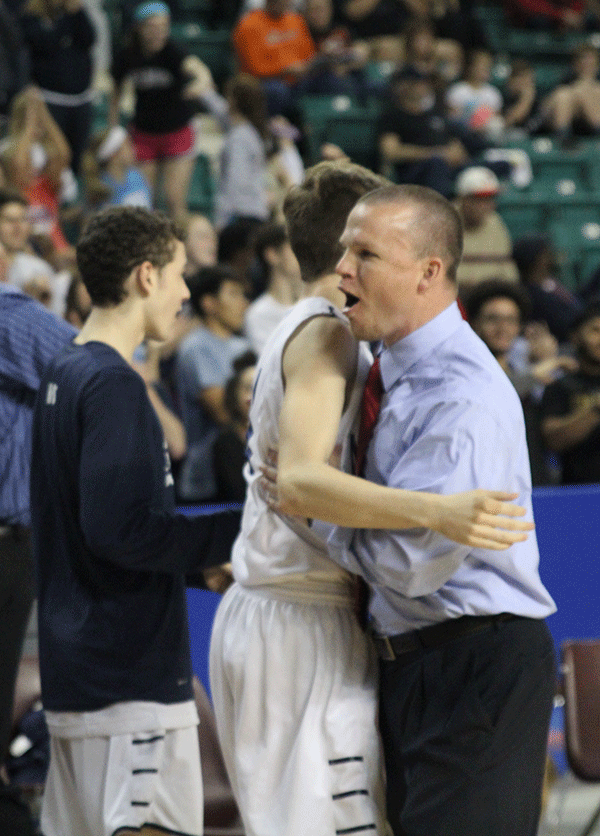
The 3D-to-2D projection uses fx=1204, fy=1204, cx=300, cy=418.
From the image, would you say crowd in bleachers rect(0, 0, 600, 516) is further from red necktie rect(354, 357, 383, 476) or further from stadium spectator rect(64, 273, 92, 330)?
red necktie rect(354, 357, 383, 476)

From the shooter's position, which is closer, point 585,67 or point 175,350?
point 175,350

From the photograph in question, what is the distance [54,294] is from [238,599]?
12.9ft

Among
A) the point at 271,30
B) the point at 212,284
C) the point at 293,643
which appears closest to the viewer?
the point at 293,643

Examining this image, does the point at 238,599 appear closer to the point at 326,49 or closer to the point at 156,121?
the point at 156,121

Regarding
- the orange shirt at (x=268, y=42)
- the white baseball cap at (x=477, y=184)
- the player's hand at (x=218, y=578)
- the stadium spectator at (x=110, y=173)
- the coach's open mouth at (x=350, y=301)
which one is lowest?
the player's hand at (x=218, y=578)

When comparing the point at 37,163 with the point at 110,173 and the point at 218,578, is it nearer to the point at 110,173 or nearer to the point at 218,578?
the point at 110,173

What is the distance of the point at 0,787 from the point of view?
396 centimetres

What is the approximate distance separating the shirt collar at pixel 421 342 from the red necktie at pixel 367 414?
0.03m

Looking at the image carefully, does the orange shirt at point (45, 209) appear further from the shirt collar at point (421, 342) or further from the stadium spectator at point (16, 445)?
the shirt collar at point (421, 342)

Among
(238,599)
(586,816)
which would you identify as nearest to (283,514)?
(238,599)

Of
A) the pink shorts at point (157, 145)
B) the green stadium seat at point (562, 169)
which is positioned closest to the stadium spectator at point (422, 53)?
the green stadium seat at point (562, 169)

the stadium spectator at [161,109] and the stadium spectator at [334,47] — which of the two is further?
the stadium spectator at [334,47]

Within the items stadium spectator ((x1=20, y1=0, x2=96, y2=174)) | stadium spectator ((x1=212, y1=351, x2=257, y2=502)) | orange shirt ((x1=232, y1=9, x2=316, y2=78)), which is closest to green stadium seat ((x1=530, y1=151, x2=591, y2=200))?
orange shirt ((x1=232, y1=9, x2=316, y2=78))

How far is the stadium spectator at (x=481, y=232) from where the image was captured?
28.5 feet
